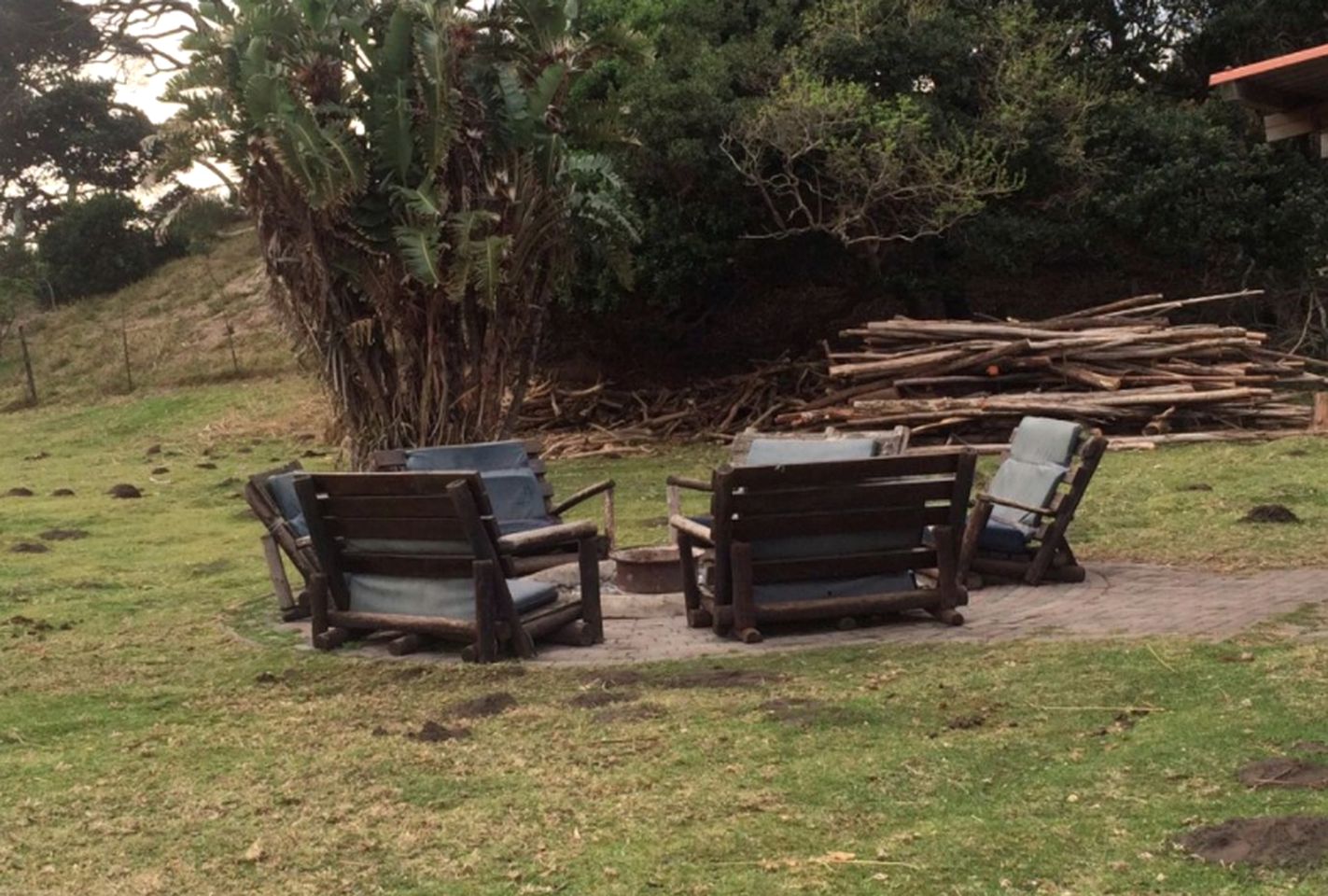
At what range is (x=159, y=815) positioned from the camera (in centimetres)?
462

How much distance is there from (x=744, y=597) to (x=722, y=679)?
0.82 m

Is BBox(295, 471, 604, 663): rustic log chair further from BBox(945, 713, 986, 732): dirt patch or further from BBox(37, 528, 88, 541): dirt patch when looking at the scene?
BBox(37, 528, 88, 541): dirt patch

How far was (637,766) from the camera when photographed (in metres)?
4.92

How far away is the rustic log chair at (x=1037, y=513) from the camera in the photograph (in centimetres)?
806

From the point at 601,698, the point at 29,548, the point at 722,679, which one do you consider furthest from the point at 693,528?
the point at 29,548

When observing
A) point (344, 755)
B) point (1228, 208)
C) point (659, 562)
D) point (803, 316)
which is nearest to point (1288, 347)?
point (1228, 208)

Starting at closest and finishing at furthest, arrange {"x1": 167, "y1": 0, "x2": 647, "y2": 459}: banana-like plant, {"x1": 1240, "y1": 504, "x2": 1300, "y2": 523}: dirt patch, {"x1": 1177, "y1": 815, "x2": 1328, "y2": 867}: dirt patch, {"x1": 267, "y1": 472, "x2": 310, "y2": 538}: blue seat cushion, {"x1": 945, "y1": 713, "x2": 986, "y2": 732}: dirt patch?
{"x1": 1177, "y1": 815, "x2": 1328, "y2": 867}: dirt patch < {"x1": 945, "y1": 713, "x2": 986, "y2": 732}: dirt patch < {"x1": 267, "y1": 472, "x2": 310, "y2": 538}: blue seat cushion < {"x1": 1240, "y1": 504, "x2": 1300, "y2": 523}: dirt patch < {"x1": 167, "y1": 0, "x2": 647, "y2": 459}: banana-like plant

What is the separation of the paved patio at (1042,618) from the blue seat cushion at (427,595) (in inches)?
9.4

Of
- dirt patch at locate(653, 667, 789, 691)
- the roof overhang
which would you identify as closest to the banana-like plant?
dirt patch at locate(653, 667, 789, 691)

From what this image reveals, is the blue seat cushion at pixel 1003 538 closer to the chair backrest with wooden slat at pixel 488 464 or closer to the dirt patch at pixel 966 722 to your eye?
the chair backrest with wooden slat at pixel 488 464

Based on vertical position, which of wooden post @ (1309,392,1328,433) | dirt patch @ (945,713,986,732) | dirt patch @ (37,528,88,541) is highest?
dirt patch @ (945,713,986,732)

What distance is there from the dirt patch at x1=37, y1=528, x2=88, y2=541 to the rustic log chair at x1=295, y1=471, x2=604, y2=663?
662 centimetres

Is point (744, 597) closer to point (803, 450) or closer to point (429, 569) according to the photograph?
point (429, 569)

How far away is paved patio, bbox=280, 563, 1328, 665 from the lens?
6.84 m
